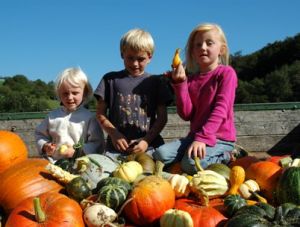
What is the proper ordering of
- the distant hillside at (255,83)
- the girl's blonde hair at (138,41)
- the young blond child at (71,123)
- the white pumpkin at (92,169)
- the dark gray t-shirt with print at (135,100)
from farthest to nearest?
the distant hillside at (255,83)
the dark gray t-shirt with print at (135,100)
the young blond child at (71,123)
the girl's blonde hair at (138,41)
the white pumpkin at (92,169)

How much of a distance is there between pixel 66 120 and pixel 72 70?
20.6 inches

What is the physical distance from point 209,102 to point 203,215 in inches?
65.4

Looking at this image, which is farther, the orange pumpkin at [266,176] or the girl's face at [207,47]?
the girl's face at [207,47]

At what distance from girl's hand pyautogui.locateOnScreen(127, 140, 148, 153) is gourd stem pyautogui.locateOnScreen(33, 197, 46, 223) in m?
1.66

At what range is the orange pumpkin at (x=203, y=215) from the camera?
9.05 feet

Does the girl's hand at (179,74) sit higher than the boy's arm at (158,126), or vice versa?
the girl's hand at (179,74)

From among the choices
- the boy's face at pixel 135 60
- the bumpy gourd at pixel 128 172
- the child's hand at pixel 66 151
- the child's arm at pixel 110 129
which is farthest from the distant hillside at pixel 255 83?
the bumpy gourd at pixel 128 172

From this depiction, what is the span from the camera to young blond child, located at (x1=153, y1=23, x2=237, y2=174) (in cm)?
405

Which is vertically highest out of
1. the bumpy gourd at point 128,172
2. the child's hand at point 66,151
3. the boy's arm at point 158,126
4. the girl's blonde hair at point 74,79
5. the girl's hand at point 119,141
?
the girl's blonde hair at point 74,79

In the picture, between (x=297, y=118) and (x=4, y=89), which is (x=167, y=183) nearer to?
(x=297, y=118)

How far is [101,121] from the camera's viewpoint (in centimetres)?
461

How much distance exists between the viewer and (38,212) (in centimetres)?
270

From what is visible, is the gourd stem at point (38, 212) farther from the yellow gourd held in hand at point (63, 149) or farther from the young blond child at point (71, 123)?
the young blond child at point (71, 123)

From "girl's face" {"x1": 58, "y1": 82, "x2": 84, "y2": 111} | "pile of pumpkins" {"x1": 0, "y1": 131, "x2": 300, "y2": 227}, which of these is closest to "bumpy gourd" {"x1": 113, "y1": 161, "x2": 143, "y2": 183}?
"pile of pumpkins" {"x1": 0, "y1": 131, "x2": 300, "y2": 227}
